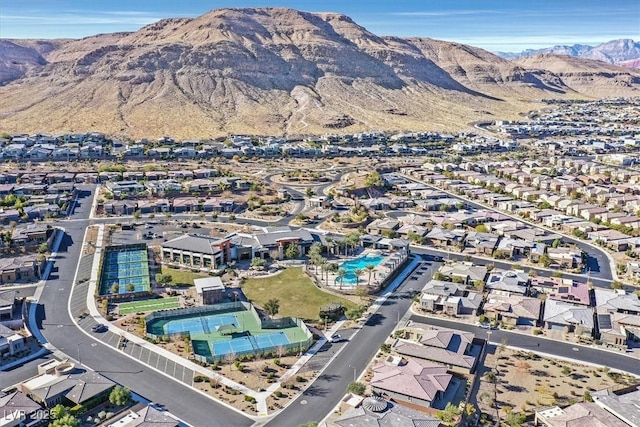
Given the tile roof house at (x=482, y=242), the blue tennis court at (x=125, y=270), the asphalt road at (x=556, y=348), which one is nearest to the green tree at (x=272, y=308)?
the asphalt road at (x=556, y=348)

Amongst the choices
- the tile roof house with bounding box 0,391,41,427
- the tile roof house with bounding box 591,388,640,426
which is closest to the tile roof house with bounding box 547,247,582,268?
the tile roof house with bounding box 591,388,640,426

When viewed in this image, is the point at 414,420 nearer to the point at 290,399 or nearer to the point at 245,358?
the point at 290,399

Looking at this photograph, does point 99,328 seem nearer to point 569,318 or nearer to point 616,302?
point 569,318

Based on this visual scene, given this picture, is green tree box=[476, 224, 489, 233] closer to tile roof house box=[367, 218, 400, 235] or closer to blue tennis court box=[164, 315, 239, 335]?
tile roof house box=[367, 218, 400, 235]

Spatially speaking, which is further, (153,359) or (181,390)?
(153,359)

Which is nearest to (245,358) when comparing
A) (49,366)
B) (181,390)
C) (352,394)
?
Answer: (181,390)

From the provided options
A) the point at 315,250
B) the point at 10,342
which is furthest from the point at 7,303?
the point at 315,250
